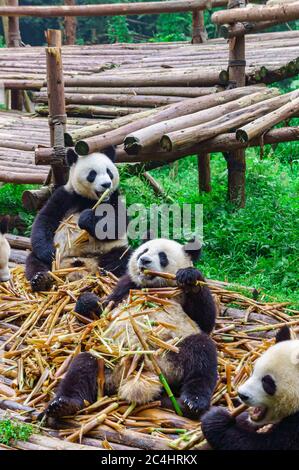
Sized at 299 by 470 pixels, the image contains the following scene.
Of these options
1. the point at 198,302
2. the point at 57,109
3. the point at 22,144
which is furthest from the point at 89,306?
the point at 22,144

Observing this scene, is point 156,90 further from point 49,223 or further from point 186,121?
point 49,223

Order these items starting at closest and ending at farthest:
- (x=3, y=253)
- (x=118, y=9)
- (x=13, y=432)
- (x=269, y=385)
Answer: (x=269, y=385) < (x=13, y=432) < (x=3, y=253) < (x=118, y=9)

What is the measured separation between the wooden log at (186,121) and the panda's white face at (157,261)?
134 cm

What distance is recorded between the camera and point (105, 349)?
14.8 ft

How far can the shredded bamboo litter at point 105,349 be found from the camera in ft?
13.2

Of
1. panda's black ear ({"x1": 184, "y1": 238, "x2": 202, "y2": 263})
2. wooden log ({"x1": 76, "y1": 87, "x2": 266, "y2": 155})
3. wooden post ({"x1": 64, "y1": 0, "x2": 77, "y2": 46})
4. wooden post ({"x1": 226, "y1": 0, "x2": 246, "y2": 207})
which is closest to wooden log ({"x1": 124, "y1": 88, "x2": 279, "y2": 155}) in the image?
wooden log ({"x1": 76, "y1": 87, "x2": 266, "y2": 155})

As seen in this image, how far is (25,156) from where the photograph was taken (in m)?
8.33

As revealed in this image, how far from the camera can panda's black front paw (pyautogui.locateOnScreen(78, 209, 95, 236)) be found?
21.0ft

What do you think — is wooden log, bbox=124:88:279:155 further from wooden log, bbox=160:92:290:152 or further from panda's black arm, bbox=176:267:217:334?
panda's black arm, bbox=176:267:217:334

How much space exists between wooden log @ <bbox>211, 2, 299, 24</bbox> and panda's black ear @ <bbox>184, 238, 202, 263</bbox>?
2887 mm

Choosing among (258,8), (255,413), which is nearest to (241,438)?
(255,413)

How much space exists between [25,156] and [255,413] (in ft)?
17.2

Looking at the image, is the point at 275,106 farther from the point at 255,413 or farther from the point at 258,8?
the point at 255,413

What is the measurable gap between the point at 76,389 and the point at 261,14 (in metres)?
4.35
